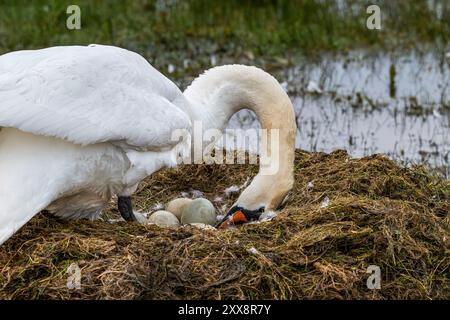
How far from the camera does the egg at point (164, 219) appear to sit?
8438 millimetres

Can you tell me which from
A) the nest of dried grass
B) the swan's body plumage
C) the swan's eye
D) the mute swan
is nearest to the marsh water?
the swan's eye

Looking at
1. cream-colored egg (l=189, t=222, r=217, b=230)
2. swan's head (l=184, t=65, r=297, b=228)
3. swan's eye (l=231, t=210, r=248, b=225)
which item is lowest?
swan's eye (l=231, t=210, r=248, b=225)

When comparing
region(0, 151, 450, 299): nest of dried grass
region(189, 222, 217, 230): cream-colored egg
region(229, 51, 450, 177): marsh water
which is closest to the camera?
region(0, 151, 450, 299): nest of dried grass

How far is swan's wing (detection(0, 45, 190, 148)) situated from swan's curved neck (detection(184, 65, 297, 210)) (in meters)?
0.51

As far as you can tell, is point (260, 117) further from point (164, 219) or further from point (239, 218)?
point (164, 219)

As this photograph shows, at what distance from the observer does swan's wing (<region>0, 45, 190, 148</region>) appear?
7121 millimetres

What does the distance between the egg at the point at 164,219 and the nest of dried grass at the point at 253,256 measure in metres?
0.71

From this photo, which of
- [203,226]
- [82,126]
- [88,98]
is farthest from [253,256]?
[88,98]

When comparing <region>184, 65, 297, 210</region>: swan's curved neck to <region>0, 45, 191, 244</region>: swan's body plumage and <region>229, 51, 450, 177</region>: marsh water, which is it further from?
<region>229, 51, 450, 177</region>: marsh water

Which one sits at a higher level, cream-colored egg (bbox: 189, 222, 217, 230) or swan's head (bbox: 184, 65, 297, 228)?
swan's head (bbox: 184, 65, 297, 228)

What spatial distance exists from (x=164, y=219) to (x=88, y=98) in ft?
4.85

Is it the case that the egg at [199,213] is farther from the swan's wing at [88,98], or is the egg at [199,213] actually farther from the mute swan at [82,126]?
the swan's wing at [88,98]

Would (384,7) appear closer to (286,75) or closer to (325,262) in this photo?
(286,75)

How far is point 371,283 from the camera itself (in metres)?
6.98
